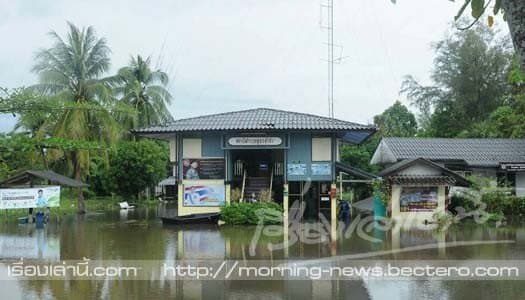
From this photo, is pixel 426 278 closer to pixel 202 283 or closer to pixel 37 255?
pixel 202 283

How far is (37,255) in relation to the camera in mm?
11906

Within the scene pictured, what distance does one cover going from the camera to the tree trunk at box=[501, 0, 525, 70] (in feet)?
7.59

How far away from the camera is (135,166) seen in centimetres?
3509

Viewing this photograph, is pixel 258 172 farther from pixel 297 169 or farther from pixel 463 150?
pixel 463 150

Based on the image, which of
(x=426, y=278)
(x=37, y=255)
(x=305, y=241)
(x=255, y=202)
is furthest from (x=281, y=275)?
(x=255, y=202)

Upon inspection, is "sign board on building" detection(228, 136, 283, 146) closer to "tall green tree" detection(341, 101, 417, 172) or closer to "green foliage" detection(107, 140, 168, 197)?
"tall green tree" detection(341, 101, 417, 172)

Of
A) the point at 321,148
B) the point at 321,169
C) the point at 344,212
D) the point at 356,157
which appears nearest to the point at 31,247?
the point at 321,169

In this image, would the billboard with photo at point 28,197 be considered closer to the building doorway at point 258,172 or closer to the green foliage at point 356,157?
the building doorway at point 258,172

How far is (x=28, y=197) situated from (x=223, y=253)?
1152 centimetres

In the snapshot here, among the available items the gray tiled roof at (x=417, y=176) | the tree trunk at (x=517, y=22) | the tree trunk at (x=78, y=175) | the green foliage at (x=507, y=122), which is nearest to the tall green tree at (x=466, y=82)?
the green foliage at (x=507, y=122)

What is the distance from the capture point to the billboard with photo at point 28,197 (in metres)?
20.0

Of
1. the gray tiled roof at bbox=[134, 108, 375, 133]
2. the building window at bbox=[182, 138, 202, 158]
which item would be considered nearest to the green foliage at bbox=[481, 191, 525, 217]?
the gray tiled roof at bbox=[134, 108, 375, 133]

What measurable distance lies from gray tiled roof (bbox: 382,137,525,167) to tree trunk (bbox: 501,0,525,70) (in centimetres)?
2345

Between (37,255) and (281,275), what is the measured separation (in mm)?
6071
